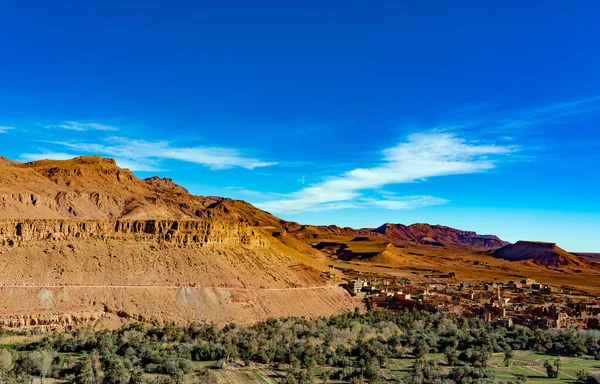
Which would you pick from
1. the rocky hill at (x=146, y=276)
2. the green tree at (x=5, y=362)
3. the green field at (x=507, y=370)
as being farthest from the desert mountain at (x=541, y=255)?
the green tree at (x=5, y=362)

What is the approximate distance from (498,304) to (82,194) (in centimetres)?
6931

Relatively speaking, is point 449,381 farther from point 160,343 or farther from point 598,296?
point 598,296

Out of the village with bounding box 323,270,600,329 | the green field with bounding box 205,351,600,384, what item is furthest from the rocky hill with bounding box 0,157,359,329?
the green field with bounding box 205,351,600,384

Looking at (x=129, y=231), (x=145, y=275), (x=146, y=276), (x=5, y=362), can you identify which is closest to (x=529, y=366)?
(x=146, y=276)

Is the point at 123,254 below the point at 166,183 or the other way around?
below

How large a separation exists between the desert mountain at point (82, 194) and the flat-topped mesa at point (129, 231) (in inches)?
1031

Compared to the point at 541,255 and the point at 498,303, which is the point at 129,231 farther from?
the point at 541,255

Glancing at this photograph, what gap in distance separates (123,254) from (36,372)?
66.5 ft

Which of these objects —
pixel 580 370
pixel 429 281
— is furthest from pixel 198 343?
pixel 429 281

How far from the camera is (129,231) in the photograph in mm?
52344

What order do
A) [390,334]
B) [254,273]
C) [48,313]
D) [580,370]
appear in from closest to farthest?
[580,370] → [48,313] → [390,334] → [254,273]

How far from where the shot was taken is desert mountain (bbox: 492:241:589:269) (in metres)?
146

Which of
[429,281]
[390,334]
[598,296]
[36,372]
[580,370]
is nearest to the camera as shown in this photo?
[36,372]

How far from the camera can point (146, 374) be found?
96.5 ft
